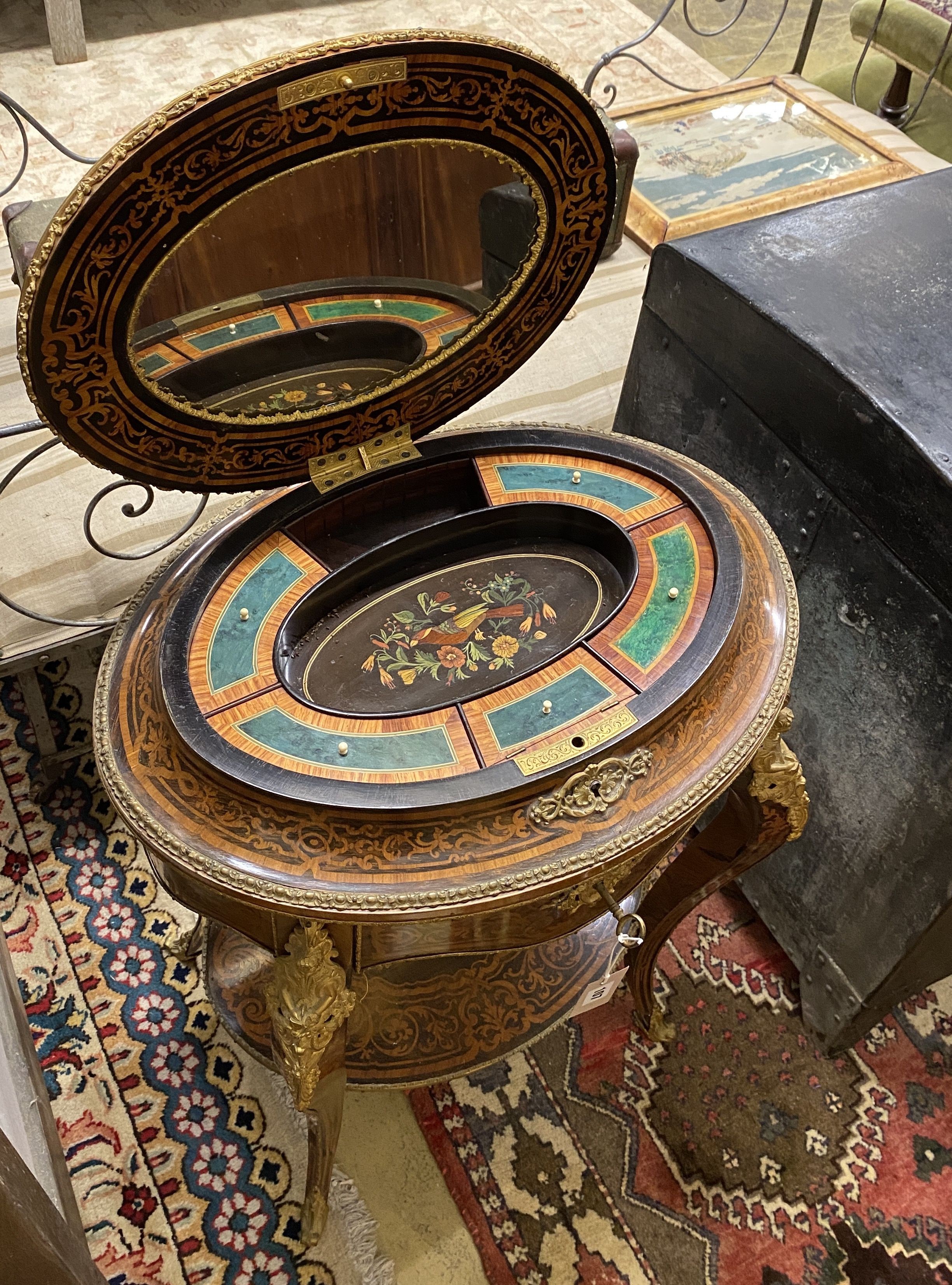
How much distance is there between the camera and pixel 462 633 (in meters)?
1.41

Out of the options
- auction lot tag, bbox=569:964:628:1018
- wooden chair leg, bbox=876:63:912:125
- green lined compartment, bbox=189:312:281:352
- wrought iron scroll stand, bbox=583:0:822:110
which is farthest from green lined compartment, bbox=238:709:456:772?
wooden chair leg, bbox=876:63:912:125

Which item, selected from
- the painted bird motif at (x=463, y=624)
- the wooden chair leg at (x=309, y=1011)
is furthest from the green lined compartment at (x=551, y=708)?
the wooden chair leg at (x=309, y=1011)

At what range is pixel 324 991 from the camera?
1.19 meters

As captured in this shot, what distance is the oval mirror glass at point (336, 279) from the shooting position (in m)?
1.21

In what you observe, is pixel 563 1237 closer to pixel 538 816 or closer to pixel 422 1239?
pixel 422 1239

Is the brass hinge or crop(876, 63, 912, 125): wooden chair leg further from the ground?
crop(876, 63, 912, 125): wooden chair leg

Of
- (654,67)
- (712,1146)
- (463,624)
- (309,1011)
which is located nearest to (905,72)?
(654,67)

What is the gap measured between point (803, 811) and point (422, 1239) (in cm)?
95

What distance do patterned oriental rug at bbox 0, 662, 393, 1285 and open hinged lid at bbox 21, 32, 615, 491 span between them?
1008 millimetres

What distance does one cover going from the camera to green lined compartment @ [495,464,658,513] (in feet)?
4.81

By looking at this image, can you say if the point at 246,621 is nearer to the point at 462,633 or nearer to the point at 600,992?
the point at 462,633

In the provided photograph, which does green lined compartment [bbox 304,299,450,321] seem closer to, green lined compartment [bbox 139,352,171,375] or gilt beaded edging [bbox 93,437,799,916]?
green lined compartment [bbox 139,352,171,375]

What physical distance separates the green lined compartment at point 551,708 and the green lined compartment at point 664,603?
70mm

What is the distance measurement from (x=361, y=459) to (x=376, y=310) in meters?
0.21
